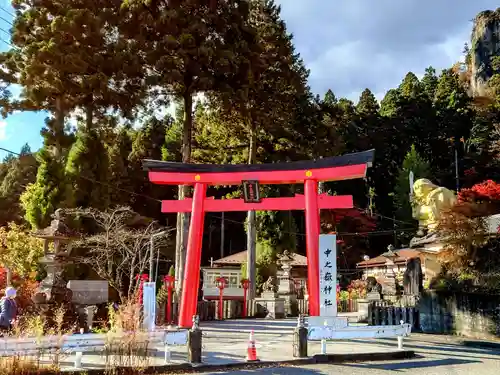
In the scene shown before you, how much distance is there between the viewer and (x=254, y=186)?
14.1 metres

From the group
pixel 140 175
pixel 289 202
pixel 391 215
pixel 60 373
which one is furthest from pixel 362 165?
pixel 391 215

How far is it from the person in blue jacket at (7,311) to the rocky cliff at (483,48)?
171 ft

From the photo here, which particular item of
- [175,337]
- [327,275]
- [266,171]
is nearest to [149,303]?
[175,337]

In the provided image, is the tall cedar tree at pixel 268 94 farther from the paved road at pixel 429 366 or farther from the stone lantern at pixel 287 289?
the paved road at pixel 429 366

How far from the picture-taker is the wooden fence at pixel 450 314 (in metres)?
13.1

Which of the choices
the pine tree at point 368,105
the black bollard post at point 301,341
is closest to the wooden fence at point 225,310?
the black bollard post at point 301,341

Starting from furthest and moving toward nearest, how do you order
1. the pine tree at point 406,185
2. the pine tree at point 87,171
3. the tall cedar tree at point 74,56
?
the pine tree at point 406,185 → the pine tree at point 87,171 → the tall cedar tree at point 74,56

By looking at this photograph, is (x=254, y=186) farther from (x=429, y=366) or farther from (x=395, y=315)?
(x=429, y=366)

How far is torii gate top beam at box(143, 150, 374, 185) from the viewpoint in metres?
13.4

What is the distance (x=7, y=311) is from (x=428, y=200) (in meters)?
19.2

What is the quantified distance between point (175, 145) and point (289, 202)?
2609 cm

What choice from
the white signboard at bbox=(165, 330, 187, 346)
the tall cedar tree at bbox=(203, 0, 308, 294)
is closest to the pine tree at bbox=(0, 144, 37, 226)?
the tall cedar tree at bbox=(203, 0, 308, 294)

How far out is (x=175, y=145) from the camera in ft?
128

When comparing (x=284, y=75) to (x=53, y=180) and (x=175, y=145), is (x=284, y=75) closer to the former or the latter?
(x=53, y=180)
